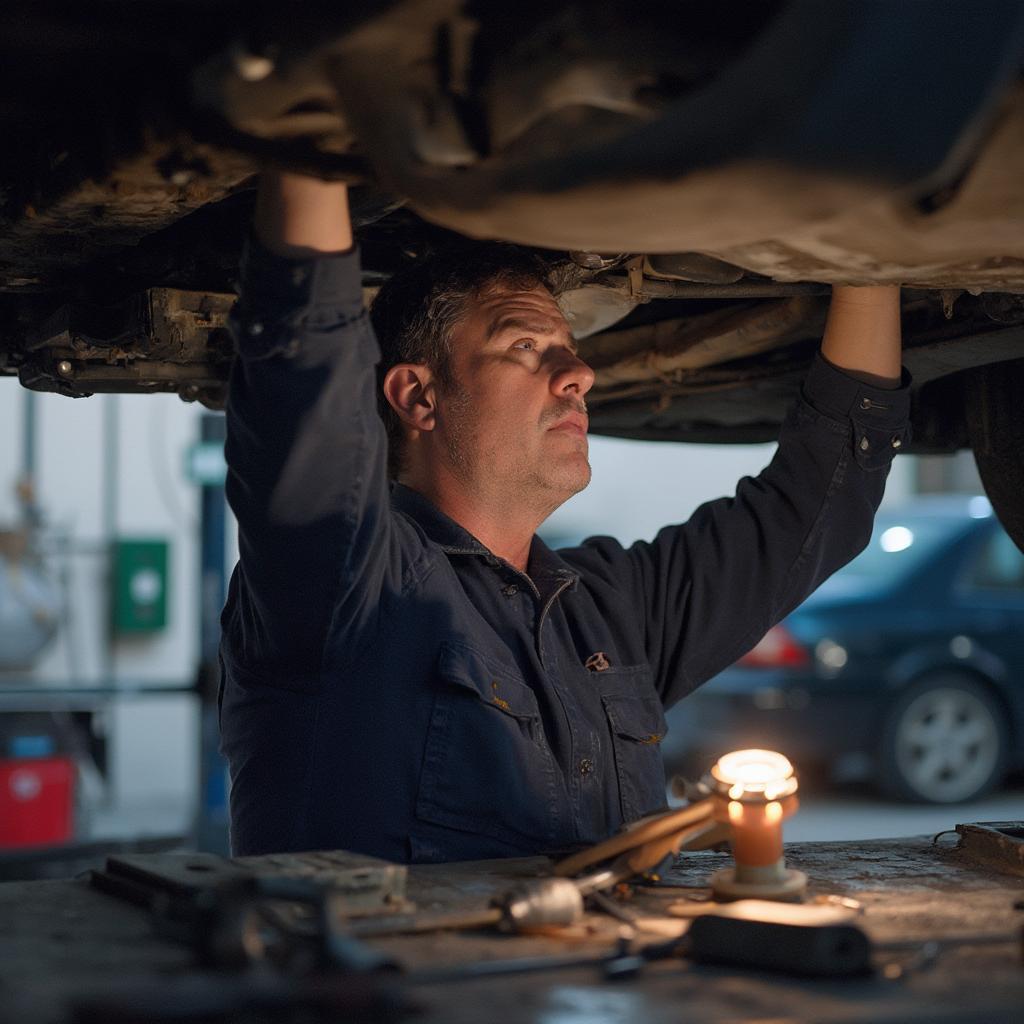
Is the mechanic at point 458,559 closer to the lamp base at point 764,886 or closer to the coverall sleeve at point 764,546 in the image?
the coverall sleeve at point 764,546

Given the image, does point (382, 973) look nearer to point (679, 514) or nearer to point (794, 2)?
point (794, 2)

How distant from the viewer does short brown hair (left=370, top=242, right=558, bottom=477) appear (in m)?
2.46

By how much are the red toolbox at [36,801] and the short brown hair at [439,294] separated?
3.23m

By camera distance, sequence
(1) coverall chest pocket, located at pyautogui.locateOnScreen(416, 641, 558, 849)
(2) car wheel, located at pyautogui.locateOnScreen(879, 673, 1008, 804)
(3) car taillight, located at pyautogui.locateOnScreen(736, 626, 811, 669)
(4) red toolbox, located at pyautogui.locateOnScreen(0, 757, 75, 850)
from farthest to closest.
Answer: (2) car wheel, located at pyautogui.locateOnScreen(879, 673, 1008, 804) < (3) car taillight, located at pyautogui.locateOnScreen(736, 626, 811, 669) < (4) red toolbox, located at pyautogui.locateOnScreen(0, 757, 75, 850) < (1) coverall chest pocket, located at pyautogui.locateOnScreen(416, 641, 558, 849)

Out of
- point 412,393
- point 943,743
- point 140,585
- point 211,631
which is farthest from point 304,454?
point 140,585

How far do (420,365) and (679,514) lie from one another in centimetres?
774

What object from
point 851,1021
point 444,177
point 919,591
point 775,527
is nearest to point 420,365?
point 775,527

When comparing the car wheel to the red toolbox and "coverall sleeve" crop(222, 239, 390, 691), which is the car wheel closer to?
the red toolbox

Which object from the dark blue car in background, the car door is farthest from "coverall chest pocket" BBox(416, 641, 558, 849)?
the car door

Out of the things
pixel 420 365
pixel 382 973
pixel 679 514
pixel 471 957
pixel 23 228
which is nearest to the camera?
pixel 382 973

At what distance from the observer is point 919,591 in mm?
6918

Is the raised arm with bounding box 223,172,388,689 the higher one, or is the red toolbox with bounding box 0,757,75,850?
the raised arm with bounding box 223,172,388,689

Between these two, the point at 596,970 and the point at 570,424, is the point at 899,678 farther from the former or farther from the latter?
the point at 596,970

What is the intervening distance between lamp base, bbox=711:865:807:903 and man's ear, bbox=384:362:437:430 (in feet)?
3.54
